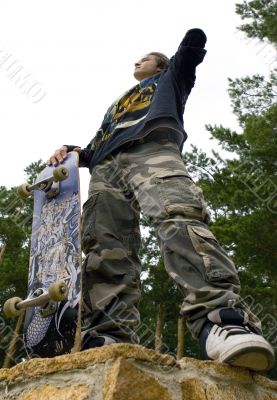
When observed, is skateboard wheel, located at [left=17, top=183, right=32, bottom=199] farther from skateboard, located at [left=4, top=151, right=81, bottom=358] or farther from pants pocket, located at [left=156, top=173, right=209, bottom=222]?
pants pocket, located at [left=156, top=173, right=209, bottom=222]

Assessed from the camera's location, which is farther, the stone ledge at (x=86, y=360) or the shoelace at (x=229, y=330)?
the shoelace at (x=229, y=330)

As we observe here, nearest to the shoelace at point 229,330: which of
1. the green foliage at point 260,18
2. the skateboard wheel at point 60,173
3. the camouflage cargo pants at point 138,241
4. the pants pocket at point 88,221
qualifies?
the camouflage cargo pants at point 138,241

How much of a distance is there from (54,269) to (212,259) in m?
0.87

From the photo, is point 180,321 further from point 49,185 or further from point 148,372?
point 148,372

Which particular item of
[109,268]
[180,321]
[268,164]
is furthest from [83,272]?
[180,321]

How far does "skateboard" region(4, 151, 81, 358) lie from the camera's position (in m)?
2.27

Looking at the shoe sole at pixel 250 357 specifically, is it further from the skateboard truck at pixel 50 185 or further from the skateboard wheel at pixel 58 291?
the skateboard truck at pixel 50 185

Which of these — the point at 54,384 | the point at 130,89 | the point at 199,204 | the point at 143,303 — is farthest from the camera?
the point at 143,303

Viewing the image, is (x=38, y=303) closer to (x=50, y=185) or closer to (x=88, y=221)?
(x=88, y=221)

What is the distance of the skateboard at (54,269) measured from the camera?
7.46 feet

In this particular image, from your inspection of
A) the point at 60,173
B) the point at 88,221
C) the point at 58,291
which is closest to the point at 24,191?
the point at 60,173

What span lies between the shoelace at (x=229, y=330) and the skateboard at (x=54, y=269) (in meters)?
0.68

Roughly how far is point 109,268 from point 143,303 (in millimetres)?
14822

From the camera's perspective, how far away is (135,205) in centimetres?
289
